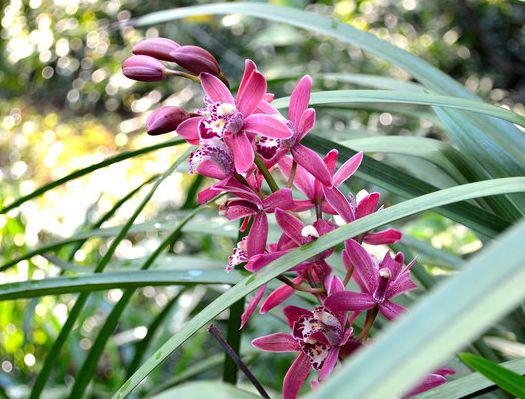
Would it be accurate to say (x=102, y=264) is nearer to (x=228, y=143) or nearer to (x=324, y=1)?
(x=228, y=143)

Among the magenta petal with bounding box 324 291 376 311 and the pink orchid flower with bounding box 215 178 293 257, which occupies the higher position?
the pink orchid flower with bounding box 215 178 293 257

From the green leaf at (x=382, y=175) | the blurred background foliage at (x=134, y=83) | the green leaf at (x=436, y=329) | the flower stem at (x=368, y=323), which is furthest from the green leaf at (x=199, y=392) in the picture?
the blurred background foliage at (x=134, y=83)

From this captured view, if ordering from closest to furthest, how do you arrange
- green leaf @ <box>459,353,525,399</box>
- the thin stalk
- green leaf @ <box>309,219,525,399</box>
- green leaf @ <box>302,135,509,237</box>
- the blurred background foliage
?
green leaf @ <box>309,219,525,399</box> → green leaf @ <box>459,353,525,399</box> → the thin stalk → green leaf @ <box>302,135,509,237</box> → the blurred background foliage

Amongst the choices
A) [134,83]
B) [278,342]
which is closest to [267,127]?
[278,342]

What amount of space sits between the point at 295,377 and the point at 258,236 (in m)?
0.08

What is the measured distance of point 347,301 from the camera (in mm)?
361

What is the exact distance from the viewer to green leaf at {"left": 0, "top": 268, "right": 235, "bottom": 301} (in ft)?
1.46

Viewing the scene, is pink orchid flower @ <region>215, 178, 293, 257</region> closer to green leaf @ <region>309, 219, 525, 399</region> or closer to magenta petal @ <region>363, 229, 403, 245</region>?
magenta petal @ <region>363, 229, 403, 245</region>

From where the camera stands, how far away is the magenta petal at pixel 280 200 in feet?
1.26

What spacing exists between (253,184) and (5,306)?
89cm

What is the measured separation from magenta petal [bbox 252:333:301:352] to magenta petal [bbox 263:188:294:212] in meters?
0.07

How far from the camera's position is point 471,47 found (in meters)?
1.92

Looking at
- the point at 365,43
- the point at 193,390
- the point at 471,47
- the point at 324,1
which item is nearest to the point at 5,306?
the point at 365,43

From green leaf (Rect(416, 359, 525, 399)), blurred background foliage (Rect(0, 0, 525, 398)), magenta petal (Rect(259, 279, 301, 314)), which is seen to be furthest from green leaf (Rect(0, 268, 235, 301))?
blurred background foliage (Rect(0, 0, 525, 398))
